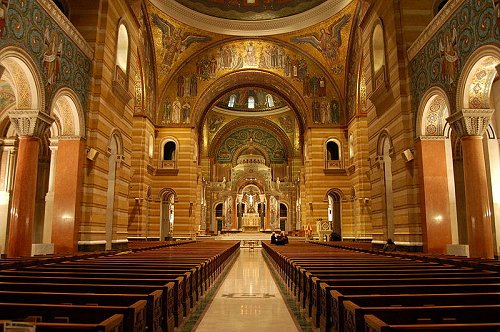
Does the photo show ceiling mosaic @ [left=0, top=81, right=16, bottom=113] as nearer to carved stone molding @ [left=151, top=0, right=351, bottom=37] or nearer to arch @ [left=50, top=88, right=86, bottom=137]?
arch @ [left=50, top=88, right=86, bottom=137]

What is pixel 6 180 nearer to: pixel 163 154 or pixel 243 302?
pixel 243 302

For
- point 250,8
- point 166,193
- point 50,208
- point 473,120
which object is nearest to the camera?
point 473,120

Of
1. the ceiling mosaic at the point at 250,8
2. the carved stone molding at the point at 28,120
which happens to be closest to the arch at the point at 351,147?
the ceiling mosaic at the point at 250,8

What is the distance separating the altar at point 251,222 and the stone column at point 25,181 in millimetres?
36074

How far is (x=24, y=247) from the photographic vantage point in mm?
9516

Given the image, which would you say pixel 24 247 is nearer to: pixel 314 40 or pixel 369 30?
pixel 369 30

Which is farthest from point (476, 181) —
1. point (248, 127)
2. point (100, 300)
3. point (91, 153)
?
point (248, 127)

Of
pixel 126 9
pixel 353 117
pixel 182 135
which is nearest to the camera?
pixel 126 9

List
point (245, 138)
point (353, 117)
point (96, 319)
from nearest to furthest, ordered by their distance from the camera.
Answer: point (96, 319) → point (353, 117) → point (245, 138)

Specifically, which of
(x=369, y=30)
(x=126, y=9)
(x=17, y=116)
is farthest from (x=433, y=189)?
(x=126, y=9)

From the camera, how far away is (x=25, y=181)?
32.1 ft

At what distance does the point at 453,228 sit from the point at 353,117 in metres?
13.4

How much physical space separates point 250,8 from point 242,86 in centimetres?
591

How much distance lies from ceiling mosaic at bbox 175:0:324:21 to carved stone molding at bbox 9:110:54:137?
16.0 meters
